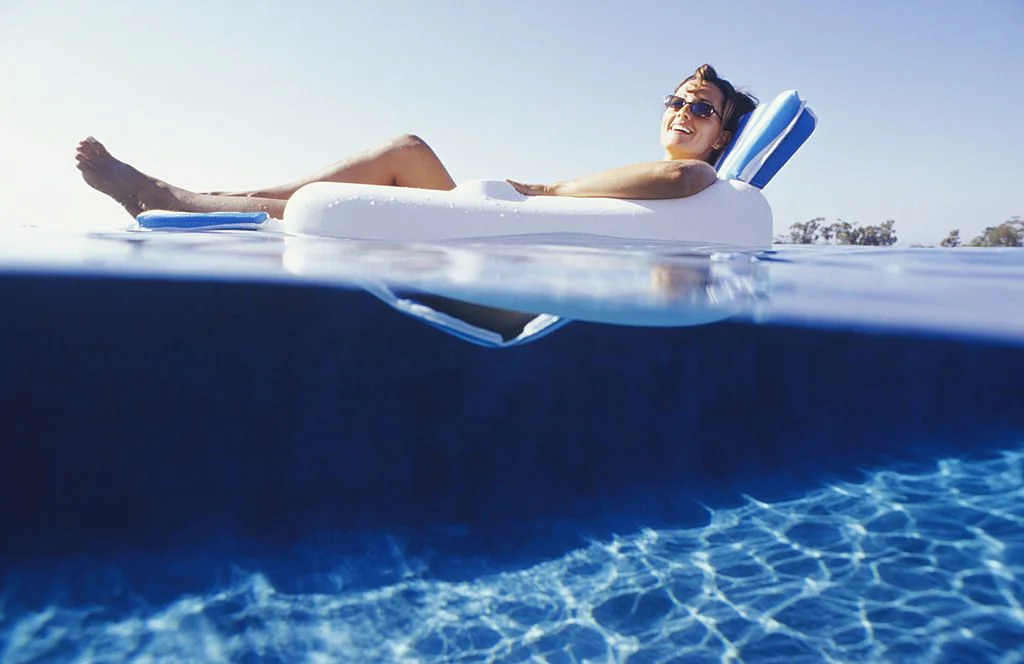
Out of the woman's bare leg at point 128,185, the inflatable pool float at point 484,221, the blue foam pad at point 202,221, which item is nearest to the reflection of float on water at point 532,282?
the inflatable pool float at point 484,221

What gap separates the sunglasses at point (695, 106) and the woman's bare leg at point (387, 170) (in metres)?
1.99

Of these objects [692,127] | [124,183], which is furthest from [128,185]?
[692,127]

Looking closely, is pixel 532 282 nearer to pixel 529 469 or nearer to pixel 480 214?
pixel 480 214

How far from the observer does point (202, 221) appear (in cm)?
473

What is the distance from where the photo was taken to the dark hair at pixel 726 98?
19.2ft

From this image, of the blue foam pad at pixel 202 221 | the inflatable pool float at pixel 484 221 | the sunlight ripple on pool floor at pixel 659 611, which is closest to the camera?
the sunlight ripple on pool floor at pixel 659 611

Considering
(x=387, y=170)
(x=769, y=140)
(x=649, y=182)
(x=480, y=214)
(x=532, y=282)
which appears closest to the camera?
(x=532, y=282)

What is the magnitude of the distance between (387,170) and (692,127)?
2.54 metres

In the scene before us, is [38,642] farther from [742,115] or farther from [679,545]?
[742,115]

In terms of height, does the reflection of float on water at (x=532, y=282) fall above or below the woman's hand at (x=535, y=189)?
below

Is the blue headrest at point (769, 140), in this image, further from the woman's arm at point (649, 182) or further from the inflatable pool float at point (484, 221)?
the woman's arm at point (649, 182)

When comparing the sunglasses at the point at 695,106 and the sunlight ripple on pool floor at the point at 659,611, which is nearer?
the sunlight ripple on pool floor at the point at 659,611

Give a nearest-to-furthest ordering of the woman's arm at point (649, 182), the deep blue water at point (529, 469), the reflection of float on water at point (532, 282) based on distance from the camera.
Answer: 1. the deep blue water at point (529, 469)
2. the reflection of float on water at point (532, 282)
3. the woman's arm at point (649, 182)

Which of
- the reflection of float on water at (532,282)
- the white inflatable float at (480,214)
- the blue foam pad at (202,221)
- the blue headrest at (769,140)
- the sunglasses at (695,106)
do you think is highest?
the sunglasses at (695,106)
